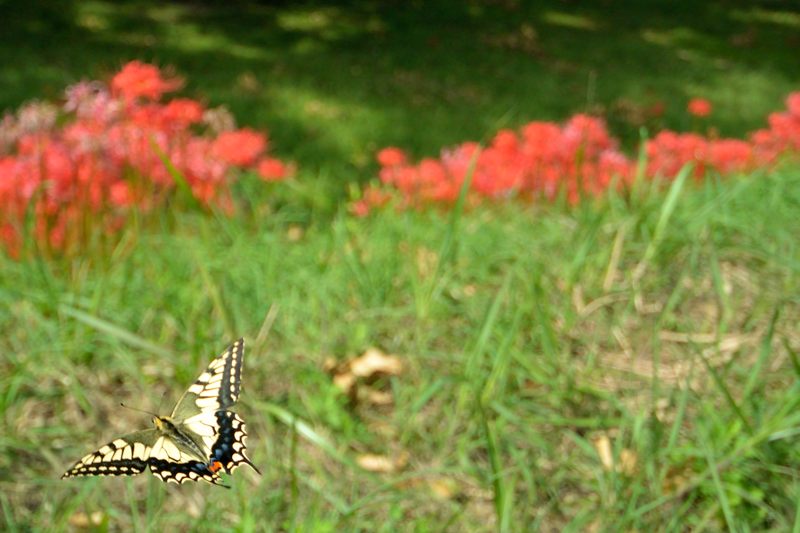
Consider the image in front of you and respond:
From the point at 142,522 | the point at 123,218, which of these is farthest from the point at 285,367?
the point at 123,218

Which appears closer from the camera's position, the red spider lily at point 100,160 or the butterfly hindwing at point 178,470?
the butterfly hindwing at point 178,470

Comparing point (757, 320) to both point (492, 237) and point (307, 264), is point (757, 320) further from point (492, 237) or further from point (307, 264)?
point (307, 264)

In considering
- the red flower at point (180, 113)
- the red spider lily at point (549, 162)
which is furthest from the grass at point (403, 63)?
the red flower at point (180, 113)

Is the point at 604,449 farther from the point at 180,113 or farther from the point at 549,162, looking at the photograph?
the point at 549,162

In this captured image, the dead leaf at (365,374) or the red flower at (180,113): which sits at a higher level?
the red flower at (180,113)

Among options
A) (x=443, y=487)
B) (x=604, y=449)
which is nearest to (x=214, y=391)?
(x=443, y=487)

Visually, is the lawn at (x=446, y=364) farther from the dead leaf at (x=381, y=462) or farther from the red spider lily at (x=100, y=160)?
the red spider lily at (x=100, y=160)
